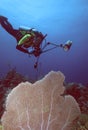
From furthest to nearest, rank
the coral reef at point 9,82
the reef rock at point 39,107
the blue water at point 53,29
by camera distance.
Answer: the blue water at point 53,29
the coral reef at point 9,82
the reef rock at point 39,107

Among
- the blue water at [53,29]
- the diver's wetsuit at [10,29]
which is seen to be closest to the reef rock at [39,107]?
the diver's wetsuit at [10,29]

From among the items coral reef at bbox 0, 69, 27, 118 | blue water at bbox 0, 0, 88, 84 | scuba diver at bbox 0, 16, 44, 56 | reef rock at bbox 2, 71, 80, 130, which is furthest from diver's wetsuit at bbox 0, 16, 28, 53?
blue water at bbox 0, 0, 88, 84

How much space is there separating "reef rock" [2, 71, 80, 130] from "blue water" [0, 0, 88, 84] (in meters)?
5.38

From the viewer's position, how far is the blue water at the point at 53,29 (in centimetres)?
1485

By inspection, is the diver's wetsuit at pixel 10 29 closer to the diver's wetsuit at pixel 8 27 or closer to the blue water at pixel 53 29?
the diver's wetsuit at pixel 8 27

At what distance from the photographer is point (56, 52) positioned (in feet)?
90.0

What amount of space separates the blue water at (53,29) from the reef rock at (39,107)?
212 inches

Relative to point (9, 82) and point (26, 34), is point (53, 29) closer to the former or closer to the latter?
point (9, 82)

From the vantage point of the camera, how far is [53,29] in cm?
1989

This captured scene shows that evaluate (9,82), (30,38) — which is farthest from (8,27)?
(9,82)

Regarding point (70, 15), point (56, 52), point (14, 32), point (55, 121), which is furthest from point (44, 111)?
point (56, 52)

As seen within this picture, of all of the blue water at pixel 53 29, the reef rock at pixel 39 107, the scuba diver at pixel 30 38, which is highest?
the blue water at pixel 53 29

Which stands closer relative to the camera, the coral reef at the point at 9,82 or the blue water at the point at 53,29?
the coral reef at the point at 9,82

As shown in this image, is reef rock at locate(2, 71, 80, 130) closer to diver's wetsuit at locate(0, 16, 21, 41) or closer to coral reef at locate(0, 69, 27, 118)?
diver's wetsuit at locate(0, 16, 21, 41)
